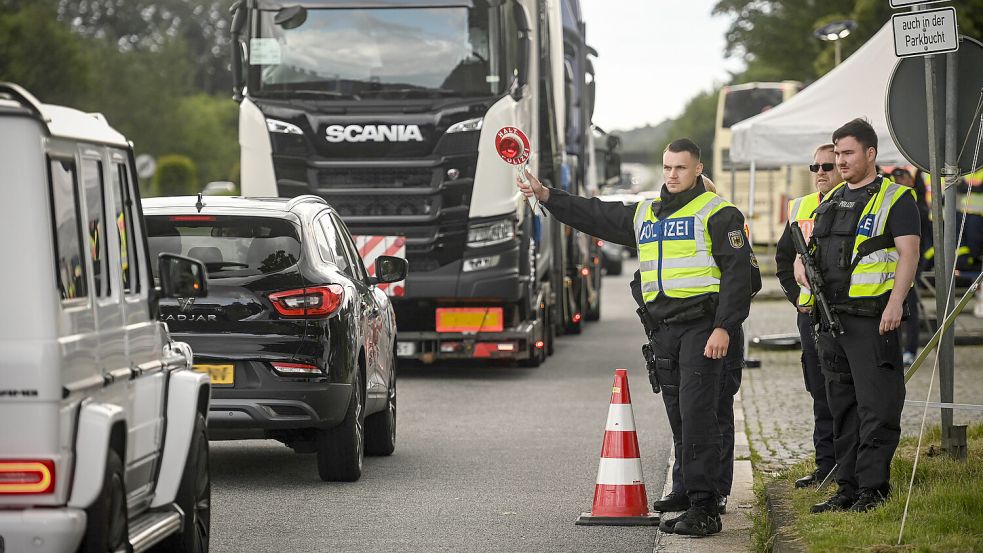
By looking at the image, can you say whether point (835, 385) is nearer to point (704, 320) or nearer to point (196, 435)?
point (704, 320)

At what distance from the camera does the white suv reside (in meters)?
5.12

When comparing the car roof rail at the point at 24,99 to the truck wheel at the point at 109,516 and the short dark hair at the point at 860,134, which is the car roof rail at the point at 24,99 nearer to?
the truck wheel at the point at 109,516

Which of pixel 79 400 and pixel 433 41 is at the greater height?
pixel 433 41

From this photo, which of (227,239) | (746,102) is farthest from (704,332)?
(746,102)

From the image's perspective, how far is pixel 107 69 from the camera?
8656 centimetres

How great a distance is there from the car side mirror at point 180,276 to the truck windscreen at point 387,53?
9655 mm

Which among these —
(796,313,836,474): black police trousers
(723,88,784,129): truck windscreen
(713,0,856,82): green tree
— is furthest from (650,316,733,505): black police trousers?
(713,0,856,82): green tree

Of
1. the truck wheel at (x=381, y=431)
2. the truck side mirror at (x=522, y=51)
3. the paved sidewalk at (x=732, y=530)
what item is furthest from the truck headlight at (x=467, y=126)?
the paved sidewalk at (x=732, y=530)

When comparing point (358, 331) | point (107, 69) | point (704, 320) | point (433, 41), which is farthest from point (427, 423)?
point (107, 69)

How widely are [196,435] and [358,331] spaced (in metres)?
3.57

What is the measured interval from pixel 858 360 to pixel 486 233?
8560 millimetres

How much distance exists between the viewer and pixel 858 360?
7.98 meters

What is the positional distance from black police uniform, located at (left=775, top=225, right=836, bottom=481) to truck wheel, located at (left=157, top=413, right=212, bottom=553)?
3241 millimetres

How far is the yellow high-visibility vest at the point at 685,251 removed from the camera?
26.7ft
